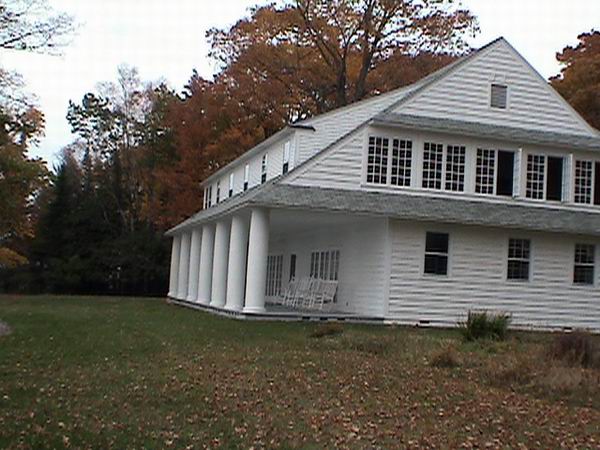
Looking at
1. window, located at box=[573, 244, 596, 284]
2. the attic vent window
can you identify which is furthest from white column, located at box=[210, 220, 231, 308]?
window, located at box=[573, 244, 596, 284]

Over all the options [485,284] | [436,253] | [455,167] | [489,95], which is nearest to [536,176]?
[455,167]

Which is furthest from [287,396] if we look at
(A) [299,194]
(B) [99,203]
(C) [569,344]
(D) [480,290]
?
(B) [99,203]

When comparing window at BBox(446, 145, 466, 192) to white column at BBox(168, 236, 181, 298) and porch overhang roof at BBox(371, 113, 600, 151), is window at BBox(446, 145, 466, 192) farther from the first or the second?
white column at BBox(168, 236, 181, 298)

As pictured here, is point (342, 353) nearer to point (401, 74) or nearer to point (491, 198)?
point (491, 198)

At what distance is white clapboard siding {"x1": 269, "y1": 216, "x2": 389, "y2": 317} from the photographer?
76.9 ft

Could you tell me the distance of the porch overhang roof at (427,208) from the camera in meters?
22.2

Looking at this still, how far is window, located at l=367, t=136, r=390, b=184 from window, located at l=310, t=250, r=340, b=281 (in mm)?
4082

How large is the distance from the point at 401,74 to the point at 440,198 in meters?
19.5

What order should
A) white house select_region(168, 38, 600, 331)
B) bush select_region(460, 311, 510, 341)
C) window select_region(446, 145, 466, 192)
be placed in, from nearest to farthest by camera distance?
1. bush select_region(460, 311, 510, 341)
2. white house select_region(168, 38, 600, 331)
3. window select_region(446, 145, 466, 192)

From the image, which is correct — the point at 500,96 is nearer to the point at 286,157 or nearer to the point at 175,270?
the point at 286,157

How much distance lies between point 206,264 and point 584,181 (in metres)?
12.6

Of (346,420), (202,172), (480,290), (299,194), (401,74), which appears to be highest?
(401,74)

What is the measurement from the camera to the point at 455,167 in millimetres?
24797

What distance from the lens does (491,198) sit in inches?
976
